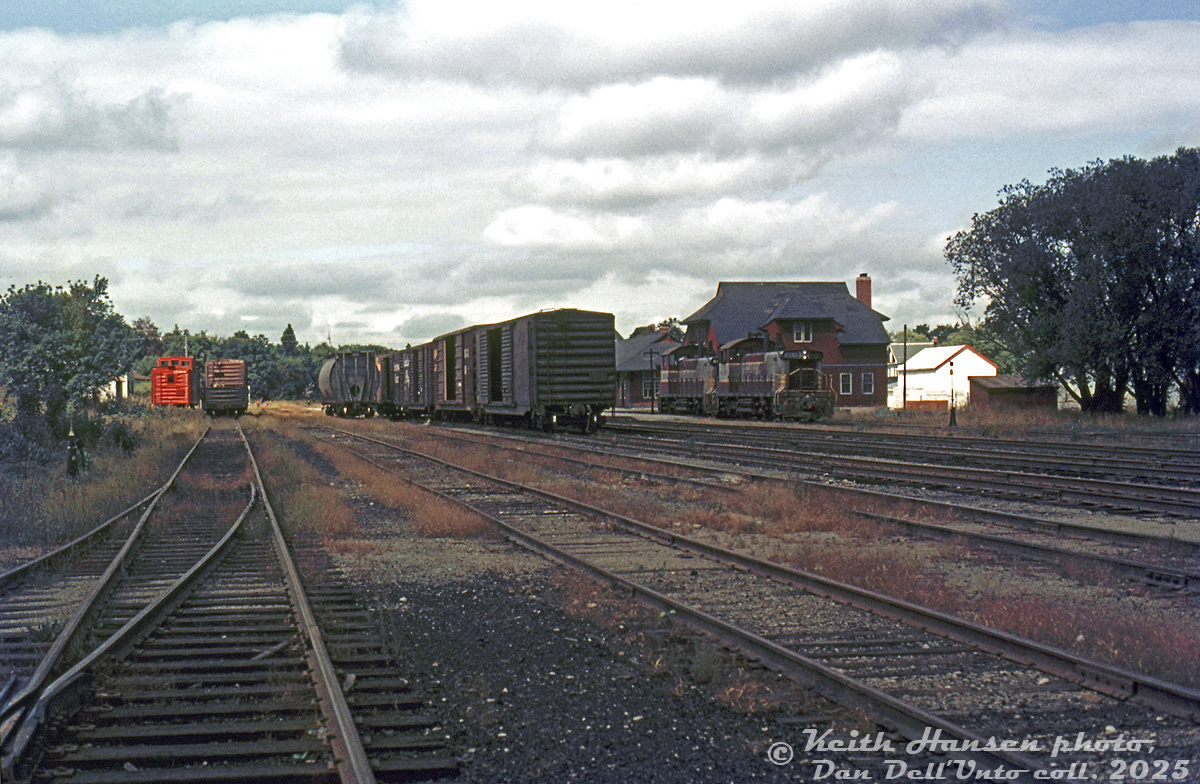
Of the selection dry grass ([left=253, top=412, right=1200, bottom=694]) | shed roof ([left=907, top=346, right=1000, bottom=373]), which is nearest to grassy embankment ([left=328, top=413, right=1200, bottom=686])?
dry grass ([left=253, top=412, right=1200, bottom=694])

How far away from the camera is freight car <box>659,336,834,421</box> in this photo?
1465 inches

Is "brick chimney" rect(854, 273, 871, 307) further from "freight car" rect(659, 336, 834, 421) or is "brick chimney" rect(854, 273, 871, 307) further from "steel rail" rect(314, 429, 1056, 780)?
"steel rail" rect(314, 429, 1056, 780)

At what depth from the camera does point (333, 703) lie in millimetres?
4852

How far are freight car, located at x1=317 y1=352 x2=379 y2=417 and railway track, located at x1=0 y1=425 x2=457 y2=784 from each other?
4445cm

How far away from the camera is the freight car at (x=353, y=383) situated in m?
52.6

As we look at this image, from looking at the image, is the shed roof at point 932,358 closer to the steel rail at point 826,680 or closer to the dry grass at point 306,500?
the dry grass at point 306,500

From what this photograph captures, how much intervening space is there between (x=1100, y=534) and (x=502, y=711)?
26.4 ft

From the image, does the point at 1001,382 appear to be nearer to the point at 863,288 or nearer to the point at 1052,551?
the point at 863,288

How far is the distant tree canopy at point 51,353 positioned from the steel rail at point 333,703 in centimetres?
1580

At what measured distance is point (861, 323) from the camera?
61.7 meters

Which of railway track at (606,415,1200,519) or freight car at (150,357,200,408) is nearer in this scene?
railway track at (606,415,1200,519)

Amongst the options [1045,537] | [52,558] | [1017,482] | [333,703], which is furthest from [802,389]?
[333,703]

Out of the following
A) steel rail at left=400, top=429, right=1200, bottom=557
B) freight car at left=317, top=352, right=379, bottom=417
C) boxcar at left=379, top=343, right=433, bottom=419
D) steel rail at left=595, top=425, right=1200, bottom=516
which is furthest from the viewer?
freight car at left=317, top=352, right=379, bottom=417

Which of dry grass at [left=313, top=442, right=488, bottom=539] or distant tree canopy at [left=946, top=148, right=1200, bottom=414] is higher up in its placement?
distant tree canopy at [left=946, top=148, right=1200, bottom=414]
